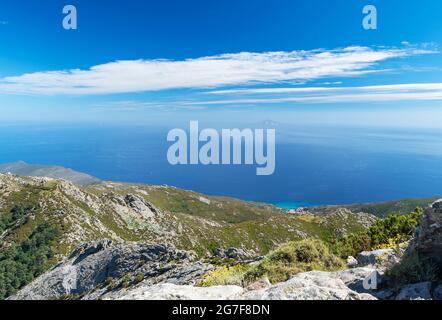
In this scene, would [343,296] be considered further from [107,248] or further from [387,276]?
[107,248]

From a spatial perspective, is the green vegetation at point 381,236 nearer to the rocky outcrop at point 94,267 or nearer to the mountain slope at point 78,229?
the rocky outcrop at point 94,267

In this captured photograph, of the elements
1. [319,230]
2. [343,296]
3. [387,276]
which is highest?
[343,296]

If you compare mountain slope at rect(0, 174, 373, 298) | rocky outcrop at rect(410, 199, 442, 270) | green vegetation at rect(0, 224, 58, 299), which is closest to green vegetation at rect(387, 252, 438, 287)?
rocky outcrop at rect(410, 199, 442, 270)

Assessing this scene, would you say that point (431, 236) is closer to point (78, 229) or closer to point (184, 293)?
point (184, 293)

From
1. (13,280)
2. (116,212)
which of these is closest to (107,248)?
(13,280)

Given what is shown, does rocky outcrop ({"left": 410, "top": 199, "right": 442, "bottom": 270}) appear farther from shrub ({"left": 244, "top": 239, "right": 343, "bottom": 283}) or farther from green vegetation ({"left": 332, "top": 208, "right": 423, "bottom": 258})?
green vegetation ({"left": 332, "top": 208, "right": 423, "bottom": 258})

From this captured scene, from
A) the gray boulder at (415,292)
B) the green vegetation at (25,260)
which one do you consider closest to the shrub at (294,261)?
the gray boulder at (415,292)
